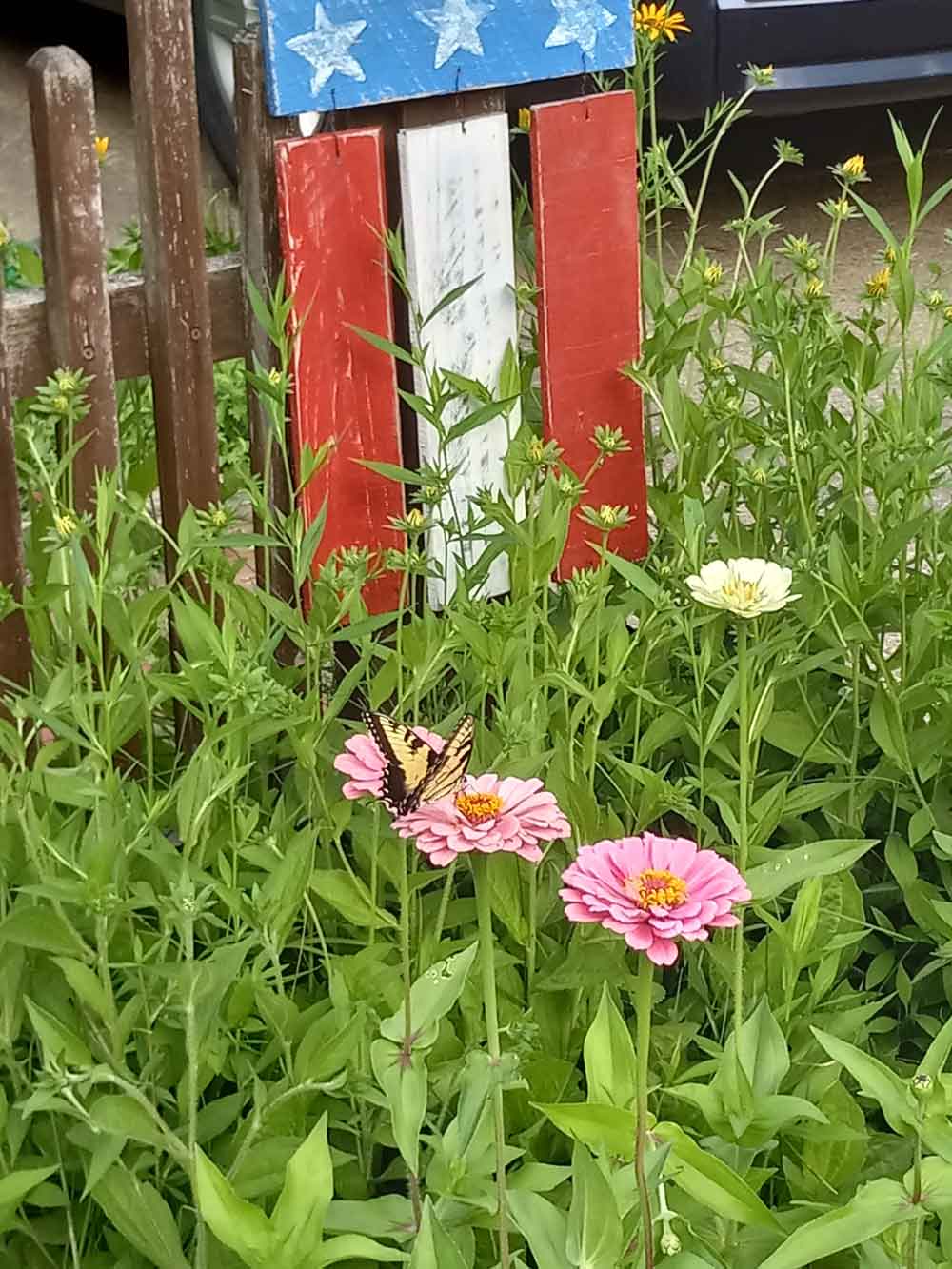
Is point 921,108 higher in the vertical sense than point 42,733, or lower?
higher

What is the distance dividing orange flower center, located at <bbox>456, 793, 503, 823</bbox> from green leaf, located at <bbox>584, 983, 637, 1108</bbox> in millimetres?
212

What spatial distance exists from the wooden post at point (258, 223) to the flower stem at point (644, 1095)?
1.00m

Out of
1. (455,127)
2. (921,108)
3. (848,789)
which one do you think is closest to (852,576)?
(848,789)

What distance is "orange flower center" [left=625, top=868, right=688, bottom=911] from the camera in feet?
3.56

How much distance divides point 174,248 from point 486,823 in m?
1.15

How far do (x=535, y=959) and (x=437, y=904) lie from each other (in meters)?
0.15

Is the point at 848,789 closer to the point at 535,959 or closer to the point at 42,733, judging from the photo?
the point at 535,959

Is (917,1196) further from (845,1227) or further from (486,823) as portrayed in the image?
(486,823)

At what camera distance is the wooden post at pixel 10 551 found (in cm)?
202

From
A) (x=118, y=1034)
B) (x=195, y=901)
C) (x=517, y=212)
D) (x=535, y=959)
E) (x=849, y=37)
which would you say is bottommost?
(x=535, y=959)

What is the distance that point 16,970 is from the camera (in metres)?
1.49

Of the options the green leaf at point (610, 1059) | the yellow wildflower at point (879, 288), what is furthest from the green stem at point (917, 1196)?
the yellow wildflower at point (879, 288)

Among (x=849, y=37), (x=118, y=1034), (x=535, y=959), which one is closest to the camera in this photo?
(x=118, y=1034)

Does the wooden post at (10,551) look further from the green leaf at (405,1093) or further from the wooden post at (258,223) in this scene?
the green leaf at (405,1093)
